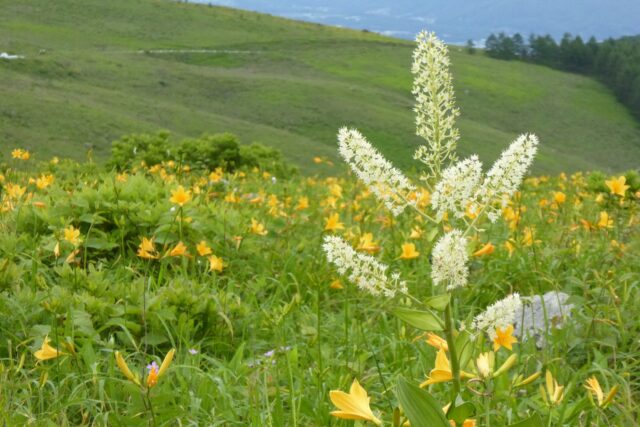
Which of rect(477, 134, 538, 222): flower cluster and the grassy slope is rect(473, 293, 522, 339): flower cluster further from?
the grassy slope

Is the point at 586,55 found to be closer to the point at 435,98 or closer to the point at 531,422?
the point at 435,98

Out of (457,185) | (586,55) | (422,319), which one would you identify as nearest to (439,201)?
(457,185)

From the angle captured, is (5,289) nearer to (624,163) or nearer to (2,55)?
(2,55)

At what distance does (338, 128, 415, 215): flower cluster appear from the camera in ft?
5.33

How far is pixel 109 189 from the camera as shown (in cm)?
471

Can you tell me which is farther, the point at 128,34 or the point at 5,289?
the point at 128,34

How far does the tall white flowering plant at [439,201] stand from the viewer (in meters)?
1.53

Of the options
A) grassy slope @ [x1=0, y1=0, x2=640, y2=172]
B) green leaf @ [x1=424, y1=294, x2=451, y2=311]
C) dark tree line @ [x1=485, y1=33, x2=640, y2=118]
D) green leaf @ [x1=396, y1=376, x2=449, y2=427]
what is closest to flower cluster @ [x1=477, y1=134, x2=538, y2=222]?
green leaf @ [x1=424, y1=294, x2=451, y2=311]

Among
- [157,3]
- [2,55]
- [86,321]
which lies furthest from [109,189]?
[157,3]

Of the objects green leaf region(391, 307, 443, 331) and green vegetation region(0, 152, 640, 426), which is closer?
green leaf region(391, 307, 443, 331)

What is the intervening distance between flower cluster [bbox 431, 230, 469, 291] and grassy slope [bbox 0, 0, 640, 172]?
92.9 ft

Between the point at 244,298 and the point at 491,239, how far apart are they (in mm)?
1917

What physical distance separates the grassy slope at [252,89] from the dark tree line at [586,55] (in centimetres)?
379

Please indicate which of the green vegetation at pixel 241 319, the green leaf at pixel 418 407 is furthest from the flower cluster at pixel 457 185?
the green leaf at pixel 418 407
